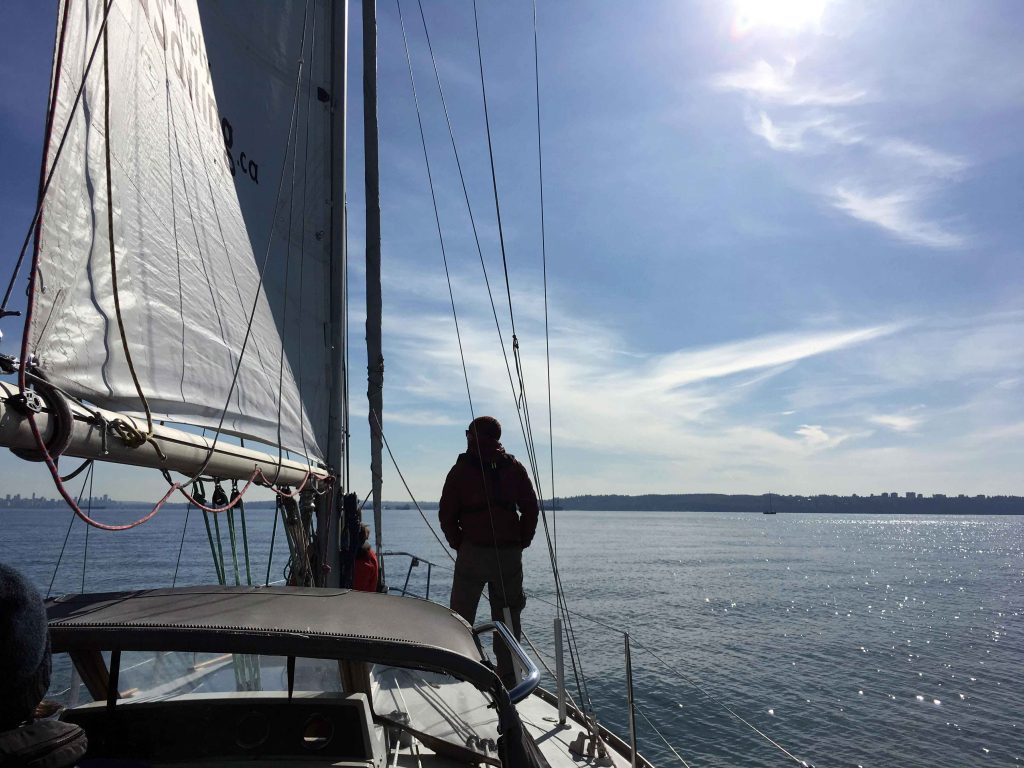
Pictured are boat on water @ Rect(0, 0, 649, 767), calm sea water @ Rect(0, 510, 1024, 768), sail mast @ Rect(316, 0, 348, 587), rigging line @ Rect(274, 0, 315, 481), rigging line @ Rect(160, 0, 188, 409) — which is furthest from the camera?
calm sea water @ Rect(0, 510, 1024, 768)

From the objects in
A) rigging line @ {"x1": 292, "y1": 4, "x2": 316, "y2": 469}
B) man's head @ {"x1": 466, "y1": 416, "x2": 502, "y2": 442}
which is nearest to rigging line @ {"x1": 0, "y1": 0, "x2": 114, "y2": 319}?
rigging line @ {"x1": 292, "y1": 4, "x2": 316, "y2": 469}

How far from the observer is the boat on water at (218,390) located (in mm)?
2330

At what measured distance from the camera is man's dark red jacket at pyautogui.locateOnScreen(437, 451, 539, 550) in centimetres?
548

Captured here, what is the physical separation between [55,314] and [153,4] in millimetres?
2168

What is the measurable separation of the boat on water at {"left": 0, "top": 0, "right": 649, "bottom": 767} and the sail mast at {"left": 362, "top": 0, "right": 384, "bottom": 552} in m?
0.80

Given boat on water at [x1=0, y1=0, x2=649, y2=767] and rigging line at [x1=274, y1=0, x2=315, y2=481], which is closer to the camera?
boat on water at [x1=0, y1=0, x2=649, y2=767]

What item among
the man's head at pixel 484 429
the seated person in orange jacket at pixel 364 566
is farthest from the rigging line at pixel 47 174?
the seated person in orange jacket at pixel 364 566

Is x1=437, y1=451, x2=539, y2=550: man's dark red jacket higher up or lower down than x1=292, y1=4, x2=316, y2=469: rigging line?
lower down

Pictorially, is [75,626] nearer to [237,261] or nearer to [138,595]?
[138,595]

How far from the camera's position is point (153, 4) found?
380 centimetres

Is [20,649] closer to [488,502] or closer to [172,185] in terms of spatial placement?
[172,185]

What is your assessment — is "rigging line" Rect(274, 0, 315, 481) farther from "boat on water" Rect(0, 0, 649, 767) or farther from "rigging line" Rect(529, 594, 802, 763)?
"rigging line" Rect(529, 594, 802, 763)

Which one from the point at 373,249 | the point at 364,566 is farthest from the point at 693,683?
the point at 373,249

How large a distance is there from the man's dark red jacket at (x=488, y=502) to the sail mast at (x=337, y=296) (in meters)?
1.06
